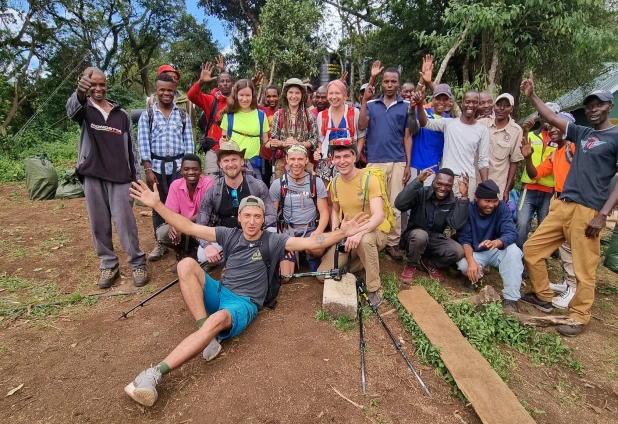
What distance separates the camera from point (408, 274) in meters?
5.11

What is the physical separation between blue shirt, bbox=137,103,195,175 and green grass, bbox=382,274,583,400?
3507 millimetres

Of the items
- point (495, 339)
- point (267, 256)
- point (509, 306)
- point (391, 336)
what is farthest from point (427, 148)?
point (267, 256)

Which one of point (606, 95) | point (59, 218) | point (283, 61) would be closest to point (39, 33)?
point (283, 61)

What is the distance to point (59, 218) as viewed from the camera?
761 cm

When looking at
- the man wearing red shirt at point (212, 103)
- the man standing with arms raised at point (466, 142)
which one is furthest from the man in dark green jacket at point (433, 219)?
the man wearing red shirt at point (212, 103)

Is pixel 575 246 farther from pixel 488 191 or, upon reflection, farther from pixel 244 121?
pixel 244 121

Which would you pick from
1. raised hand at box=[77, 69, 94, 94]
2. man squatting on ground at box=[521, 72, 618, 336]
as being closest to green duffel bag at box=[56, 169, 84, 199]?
raised hand at box=[77, 69, 94, 94]

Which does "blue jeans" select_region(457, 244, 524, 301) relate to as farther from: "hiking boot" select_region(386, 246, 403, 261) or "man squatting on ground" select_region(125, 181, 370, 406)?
"man squatting on ground" select_region(125, 181, 370, 406)

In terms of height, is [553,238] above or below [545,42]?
below

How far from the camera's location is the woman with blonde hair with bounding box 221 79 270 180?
5.33 m

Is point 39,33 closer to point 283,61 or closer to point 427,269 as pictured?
point 283,61

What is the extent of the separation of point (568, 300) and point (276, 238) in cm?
386

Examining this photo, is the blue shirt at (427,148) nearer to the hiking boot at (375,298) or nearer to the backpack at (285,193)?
the backpack at (285,193)

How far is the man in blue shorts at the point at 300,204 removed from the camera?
4945mm
